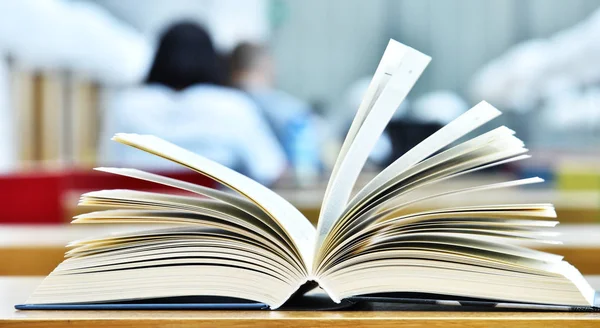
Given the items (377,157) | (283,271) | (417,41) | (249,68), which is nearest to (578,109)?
(417,41)

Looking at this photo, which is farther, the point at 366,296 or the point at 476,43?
the point at 476,43

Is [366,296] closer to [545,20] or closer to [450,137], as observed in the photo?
[450,137]

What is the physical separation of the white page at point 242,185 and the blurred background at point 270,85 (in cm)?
144

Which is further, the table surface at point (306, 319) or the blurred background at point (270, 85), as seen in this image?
the blurred background at point (270, 85)

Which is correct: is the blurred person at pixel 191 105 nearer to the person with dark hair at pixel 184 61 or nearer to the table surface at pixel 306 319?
the person with dark hair at pixel 184 61

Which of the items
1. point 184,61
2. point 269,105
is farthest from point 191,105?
point 269,105

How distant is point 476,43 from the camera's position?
6.89 m

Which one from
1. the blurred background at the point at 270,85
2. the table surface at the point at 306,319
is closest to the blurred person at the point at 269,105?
the blurred background at the point at 270,85

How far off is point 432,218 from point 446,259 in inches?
1.2

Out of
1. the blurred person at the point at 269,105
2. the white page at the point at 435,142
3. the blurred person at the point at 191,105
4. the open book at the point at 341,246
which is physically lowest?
the open book at the point at 341,246

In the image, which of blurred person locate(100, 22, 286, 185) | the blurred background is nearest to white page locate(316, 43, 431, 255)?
the blurred background

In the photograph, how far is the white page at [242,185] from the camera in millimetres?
634

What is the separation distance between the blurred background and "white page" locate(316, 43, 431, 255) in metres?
1.44

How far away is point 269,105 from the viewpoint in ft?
18.0
